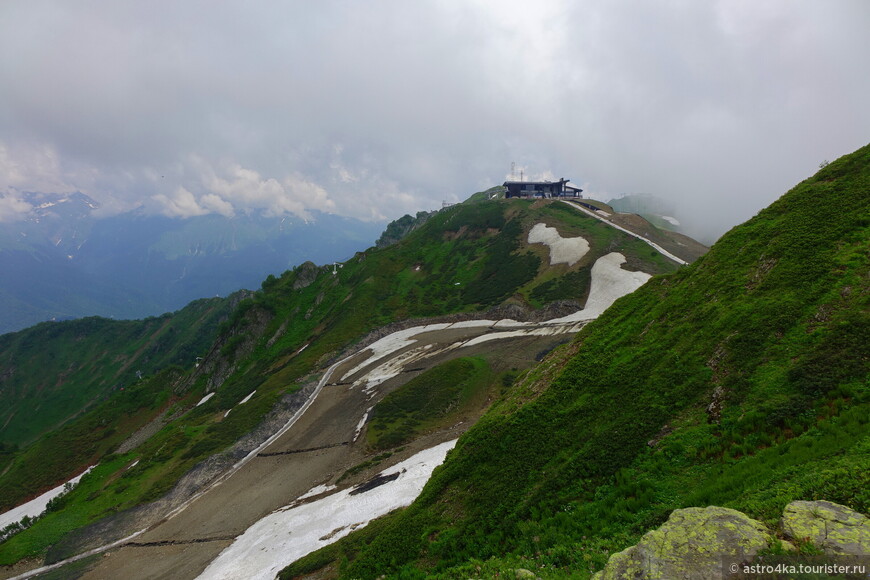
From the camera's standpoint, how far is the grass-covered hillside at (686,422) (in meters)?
11.2

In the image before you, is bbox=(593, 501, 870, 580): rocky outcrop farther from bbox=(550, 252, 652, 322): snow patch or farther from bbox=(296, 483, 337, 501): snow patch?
bbox=(550, 252, 652, 322): snow patch

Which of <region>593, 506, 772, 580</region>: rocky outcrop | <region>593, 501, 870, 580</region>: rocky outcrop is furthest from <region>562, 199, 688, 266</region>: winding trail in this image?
<region>593, 506, 772, 580</region>: rocky outcrop

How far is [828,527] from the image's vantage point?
7.13 m

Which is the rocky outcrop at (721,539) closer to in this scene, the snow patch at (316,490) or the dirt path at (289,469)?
the dirt path at (289,469)

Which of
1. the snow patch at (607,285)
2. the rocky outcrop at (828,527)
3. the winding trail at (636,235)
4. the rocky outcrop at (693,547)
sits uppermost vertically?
the winding trail at (636,235)

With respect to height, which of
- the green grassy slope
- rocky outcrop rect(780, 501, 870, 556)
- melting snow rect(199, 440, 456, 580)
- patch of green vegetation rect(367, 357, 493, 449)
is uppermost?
the green grassy slope

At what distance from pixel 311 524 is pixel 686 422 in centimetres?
2857

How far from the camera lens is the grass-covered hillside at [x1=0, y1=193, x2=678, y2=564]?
4850 centimetres

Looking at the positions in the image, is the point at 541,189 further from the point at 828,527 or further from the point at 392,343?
the point at 828,527

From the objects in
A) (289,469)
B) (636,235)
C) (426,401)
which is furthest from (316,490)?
(636,235)

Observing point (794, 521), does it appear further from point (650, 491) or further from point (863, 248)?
point (863, 248)

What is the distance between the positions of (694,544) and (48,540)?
61.9 metres

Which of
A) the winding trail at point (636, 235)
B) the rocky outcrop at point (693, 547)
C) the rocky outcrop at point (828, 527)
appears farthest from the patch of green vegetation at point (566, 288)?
the rocky outcrop at point (828, 527)

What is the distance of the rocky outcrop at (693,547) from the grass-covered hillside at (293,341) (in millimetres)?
35457
